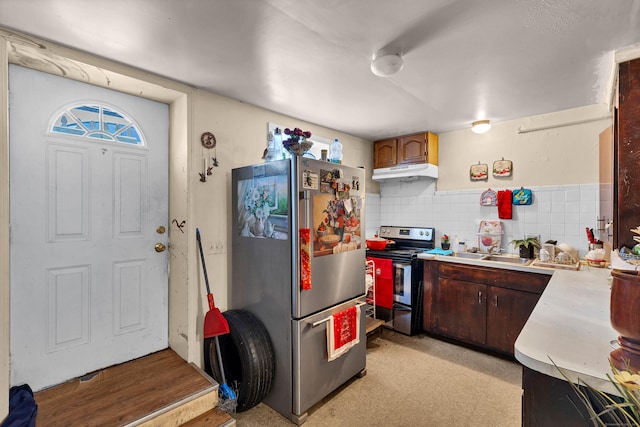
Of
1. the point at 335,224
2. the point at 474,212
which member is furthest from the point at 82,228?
the point at 474,212

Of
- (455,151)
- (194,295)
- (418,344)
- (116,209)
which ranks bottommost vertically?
(418,344)

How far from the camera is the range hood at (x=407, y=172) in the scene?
136 inches

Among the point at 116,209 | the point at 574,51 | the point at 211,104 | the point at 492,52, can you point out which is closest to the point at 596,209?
the point at 574,51

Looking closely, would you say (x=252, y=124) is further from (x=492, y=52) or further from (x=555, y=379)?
(x=555, y=379)

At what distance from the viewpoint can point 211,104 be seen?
2.35 m

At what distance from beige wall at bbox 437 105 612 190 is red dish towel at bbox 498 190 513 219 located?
12cm

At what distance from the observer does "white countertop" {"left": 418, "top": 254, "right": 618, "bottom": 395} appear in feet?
2.93

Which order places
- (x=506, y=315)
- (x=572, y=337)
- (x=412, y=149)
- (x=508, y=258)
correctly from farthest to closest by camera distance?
1. (x=412, y=149)
2. (x=508, y=258)
3. (x=506, y=315)
4. (x=572, y=337)

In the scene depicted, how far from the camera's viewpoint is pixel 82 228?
1.96m

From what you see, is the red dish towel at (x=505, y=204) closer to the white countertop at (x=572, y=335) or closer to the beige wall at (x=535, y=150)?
the beige wall at (x=535, y=150)

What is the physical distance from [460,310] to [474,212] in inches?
44.5

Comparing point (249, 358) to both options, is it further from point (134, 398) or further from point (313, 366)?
point (134, 398)

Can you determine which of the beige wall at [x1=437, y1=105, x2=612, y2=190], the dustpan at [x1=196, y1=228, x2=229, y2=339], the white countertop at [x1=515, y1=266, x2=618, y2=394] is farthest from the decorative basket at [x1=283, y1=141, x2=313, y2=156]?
the beige wall at [x1=437, y1=105, x2=612, y2=190]

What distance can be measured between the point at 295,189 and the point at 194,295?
1.15 meters
